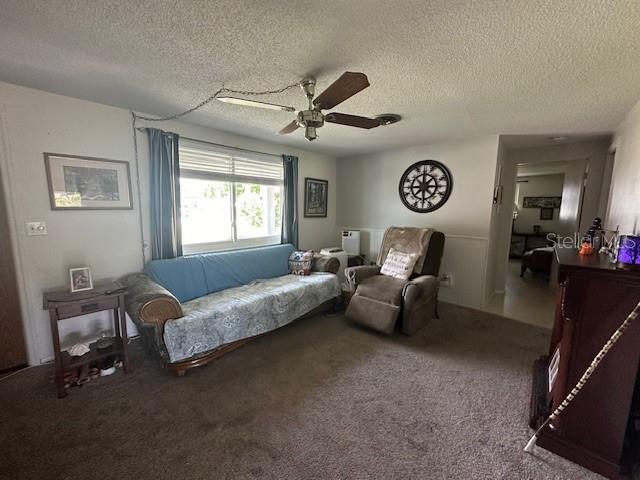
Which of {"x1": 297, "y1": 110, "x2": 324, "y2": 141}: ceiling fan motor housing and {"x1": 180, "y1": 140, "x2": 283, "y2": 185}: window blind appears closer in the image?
{"x1": 297, "y1": 110, "x2": 324, "y2": 141}: ceiling fan motor housing

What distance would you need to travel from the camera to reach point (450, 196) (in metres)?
3.64

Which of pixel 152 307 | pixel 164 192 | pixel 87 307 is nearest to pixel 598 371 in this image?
pixel 152 307

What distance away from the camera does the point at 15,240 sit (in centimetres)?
211

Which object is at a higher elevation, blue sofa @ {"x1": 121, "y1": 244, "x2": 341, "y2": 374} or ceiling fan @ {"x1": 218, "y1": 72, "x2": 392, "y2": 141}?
ceiling fan @ {"x1": 218, "y1": 72, "x2": 392, "y2": 141}

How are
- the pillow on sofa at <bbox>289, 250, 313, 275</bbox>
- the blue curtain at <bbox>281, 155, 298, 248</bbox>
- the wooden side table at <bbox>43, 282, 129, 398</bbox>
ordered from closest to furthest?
the wooden side table at <bbox>43, 282, 129, 398</bbox> < the pillow on sofa at <bbox>289, 250, 313, 275</bbox> < the blue curtain at <bbox>281, 155, 298, 248</bbox>

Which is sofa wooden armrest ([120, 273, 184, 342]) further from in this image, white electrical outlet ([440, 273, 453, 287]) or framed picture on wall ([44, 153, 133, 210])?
white electrical outlet ([440, 273, 453, 287])

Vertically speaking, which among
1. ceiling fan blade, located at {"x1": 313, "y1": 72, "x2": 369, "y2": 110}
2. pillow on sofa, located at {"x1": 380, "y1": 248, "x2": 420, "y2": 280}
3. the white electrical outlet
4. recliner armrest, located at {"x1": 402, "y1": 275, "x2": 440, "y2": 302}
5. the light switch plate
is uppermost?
ceiling fan blade, located at {"x1": 313, "y1": 72, "x2": 369, "y2": 110}

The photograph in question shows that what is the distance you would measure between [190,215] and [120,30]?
199 centimetres

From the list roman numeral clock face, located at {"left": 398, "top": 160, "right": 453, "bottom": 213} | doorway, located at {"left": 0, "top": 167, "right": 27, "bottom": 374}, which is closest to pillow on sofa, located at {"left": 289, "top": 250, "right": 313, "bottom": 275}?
roman numeral clock face, located at {"left": 398, "top": 160, "right": 453, "bottom": 213}

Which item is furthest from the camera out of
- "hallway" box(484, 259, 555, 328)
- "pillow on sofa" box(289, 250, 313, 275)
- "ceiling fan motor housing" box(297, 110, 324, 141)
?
"pillow on sofa" box(289, 250, 313, 275)

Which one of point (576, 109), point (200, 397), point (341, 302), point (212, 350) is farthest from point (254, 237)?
point (576, 109)

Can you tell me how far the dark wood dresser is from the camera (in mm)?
1291

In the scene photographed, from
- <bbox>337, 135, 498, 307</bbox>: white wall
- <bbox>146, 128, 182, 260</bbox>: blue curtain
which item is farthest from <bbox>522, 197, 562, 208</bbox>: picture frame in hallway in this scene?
<bbox>146, 128, 182, 260</bbox>: blue curtain

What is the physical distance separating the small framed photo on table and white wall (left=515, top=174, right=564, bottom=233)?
9.05 m
